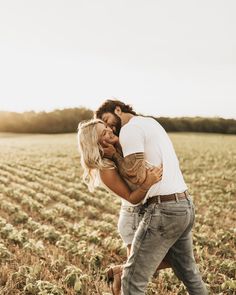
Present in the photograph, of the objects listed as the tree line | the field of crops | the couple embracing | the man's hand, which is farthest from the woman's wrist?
the tree line

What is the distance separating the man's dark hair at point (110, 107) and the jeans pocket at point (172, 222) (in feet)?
3.52

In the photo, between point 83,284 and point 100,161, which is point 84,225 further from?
point 100,161

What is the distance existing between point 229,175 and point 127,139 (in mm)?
17599

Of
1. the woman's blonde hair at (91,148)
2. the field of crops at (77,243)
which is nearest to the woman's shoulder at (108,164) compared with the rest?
the woman's blonde hair at (91,148)

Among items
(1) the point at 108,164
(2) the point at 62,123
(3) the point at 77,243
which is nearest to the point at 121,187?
(1) the point at 108,164

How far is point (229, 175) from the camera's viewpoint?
20.3m

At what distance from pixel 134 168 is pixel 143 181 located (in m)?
0.14

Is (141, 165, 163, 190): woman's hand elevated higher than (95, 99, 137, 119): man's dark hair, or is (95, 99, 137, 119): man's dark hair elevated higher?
(95, 99, 137, 119): man's dark hair

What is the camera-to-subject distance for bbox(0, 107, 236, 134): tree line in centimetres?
6750

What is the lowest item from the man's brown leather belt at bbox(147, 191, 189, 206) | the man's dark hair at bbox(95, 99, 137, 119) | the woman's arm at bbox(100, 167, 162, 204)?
the man's brown leather belt at bbox(147, 191, 189, 206)

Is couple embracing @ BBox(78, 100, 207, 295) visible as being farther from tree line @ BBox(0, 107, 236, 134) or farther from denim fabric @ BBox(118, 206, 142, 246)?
tree line @ BBox(0, 107, 236, 134)

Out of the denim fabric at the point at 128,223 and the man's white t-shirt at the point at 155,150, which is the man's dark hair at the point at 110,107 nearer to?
the man's white t-shirt at the point at 155,150

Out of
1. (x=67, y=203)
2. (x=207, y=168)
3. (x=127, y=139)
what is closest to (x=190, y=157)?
(x=207, y=168)

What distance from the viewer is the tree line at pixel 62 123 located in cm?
6750
